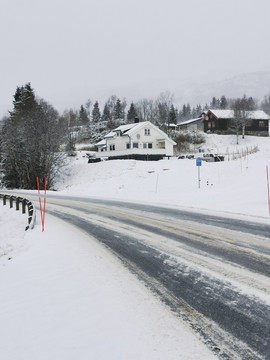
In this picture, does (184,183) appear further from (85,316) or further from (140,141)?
(140,141)

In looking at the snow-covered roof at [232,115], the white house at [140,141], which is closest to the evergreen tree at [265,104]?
the snow-covered roof at [232,115]

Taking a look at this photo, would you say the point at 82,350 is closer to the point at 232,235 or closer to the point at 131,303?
the point at 131,303

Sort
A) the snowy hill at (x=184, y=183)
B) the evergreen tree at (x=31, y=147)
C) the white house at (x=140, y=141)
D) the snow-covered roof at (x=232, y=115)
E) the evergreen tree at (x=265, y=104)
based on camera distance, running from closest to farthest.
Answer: the snowy hill at (x=184, y=183)
the evergreen tree at (x=31, y=147)
the white house at (x=140, y=141)
the snow-covered roof at (x=232, y=115)
the evergreen tree at (x=265, y=104)

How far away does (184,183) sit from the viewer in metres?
25.6

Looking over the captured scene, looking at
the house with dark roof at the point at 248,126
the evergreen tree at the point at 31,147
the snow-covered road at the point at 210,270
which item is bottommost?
the snow-covered road at the point at 210,270

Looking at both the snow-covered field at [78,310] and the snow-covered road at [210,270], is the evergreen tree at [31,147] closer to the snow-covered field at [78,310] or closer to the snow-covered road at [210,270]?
the snow-covered field at [78,310]

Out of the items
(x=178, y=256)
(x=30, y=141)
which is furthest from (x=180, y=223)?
(x=30, y=141)

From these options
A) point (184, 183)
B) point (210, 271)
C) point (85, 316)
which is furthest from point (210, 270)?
point (184, 183)

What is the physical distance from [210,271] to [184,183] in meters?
21.0

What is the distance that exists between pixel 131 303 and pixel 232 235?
4.49 meters

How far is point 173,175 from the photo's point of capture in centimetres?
2925

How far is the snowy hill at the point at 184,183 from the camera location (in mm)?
15438

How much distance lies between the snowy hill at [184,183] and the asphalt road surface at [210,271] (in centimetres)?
427

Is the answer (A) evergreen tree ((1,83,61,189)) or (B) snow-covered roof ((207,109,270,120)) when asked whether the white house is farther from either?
(B) snow-covered roof ((207,109,270,120))
